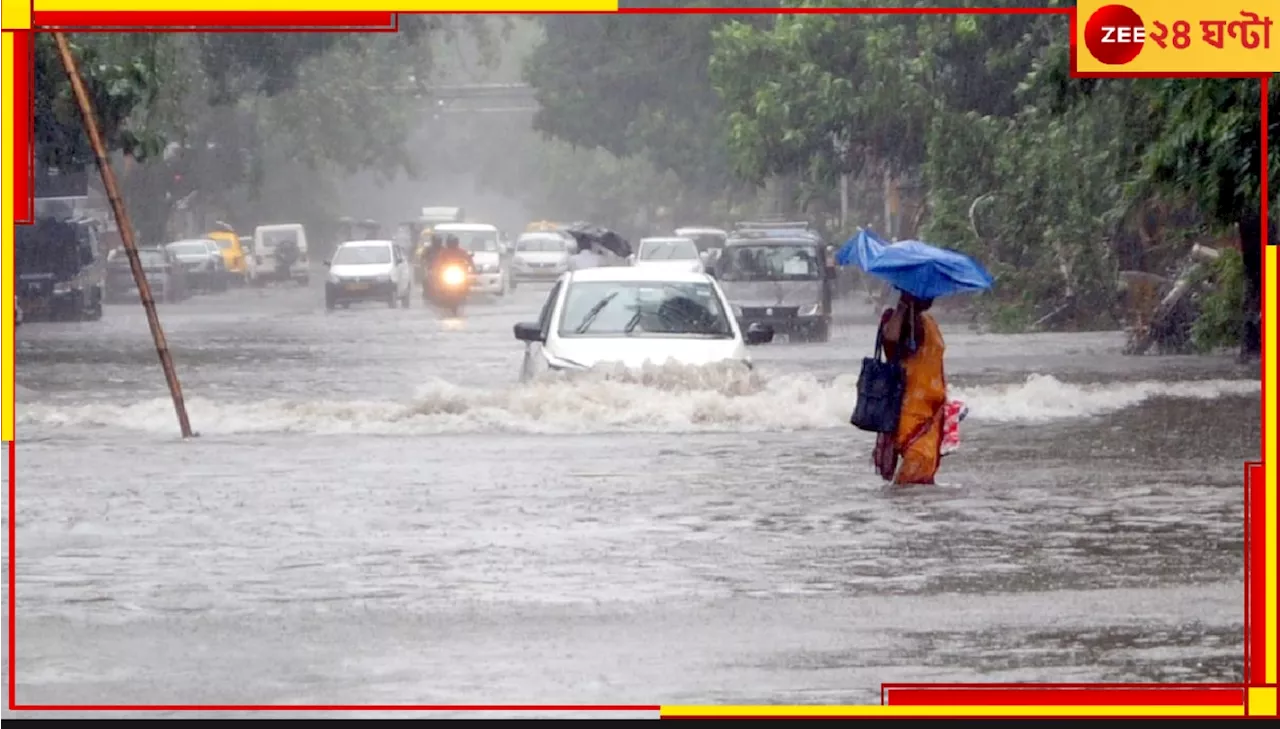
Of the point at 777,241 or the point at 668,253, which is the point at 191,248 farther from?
the point at 777,241

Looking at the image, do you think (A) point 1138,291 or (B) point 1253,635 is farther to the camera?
(A) point 1138,291

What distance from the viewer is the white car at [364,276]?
51188 mm

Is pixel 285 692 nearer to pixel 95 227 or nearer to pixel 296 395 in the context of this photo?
pixel 296 395

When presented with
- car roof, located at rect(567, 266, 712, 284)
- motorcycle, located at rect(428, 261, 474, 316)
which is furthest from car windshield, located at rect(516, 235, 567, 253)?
car roof, located at rect(567, 266, 712, 284)

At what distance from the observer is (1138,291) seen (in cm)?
3506

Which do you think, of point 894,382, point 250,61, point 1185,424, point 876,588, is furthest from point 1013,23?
point 876,588

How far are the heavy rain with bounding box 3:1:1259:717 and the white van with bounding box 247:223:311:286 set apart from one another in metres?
20.8

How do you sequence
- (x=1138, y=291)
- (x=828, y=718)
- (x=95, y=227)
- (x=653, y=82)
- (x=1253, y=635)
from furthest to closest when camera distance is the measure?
1. (x=653, y=82)
2. (x=95, y=227)
3. (x=1138, y=291)
4. (x=1253, y=635)
5. (x=828, y=718)

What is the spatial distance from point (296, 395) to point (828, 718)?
1911 centimetres

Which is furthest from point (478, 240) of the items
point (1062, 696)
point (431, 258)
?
point (1062, 696)

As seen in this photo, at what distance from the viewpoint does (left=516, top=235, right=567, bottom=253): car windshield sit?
65.2 m

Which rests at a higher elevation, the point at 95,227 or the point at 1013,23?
the point at 1013,23

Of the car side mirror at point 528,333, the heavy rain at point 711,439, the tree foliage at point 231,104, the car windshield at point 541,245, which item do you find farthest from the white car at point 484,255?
the car side mirror at point 528,333

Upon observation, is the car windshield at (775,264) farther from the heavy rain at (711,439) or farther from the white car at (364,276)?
the white car at (364,276)
